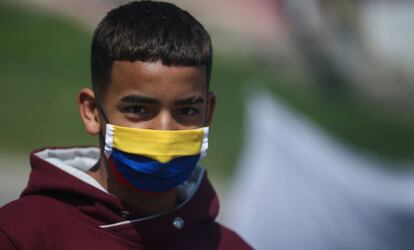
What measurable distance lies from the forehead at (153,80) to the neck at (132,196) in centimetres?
26

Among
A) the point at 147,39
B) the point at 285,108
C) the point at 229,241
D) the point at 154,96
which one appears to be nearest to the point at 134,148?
the point at 154,96

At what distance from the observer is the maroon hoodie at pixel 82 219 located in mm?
2359

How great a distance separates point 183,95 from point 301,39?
46.5 ft

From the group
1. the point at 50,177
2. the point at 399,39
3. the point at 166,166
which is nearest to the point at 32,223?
the point at 50,177

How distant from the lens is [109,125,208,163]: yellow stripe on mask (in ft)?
8.14

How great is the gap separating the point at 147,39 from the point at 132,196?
492 mm

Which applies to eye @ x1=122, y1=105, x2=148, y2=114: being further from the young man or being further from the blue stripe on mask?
the blue stripe on mask

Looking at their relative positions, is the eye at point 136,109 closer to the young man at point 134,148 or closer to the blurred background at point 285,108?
the young man at point 134,148

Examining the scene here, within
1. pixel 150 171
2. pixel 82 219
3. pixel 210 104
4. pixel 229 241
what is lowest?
pixel 229 241

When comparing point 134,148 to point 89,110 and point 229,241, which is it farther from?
point 229,241

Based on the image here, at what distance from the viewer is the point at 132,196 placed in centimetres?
263

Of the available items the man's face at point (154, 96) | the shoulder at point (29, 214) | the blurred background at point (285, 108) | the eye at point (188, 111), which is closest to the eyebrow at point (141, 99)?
the man's face at point (154, 96)

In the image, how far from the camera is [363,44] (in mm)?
16062

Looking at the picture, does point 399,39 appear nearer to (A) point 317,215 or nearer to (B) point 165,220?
(A) point 317,215
